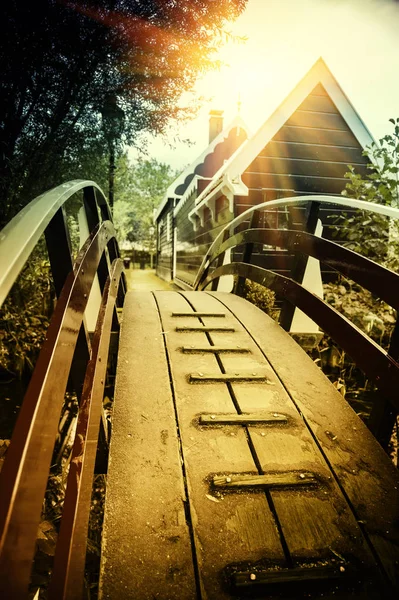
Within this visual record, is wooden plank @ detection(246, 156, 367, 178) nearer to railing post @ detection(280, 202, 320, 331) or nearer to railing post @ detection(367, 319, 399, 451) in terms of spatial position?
railing post @ detection(280, 202, 320, 331)

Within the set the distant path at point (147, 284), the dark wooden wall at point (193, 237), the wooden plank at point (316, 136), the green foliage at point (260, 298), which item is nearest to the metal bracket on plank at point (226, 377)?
the green foliage at point (260, 298)

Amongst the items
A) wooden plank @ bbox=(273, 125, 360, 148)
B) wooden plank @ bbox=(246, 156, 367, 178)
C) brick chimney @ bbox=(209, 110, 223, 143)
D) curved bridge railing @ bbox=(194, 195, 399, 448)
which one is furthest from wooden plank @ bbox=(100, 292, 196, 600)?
brick chimney @ bbox=(209, 110, 223, 143)

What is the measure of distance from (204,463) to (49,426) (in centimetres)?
82

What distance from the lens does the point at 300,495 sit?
4.73ft

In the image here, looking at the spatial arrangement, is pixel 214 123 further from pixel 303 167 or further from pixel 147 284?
pixel 303 167

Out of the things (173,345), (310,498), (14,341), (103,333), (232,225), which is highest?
(232,225)

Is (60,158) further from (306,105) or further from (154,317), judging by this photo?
(306,105)

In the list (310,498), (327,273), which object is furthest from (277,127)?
(310,498)

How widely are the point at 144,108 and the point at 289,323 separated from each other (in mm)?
6319

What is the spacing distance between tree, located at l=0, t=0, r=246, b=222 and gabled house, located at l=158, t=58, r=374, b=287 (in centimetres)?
191

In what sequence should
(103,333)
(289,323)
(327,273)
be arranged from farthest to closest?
1. (327,273)
2. (289,323)
3. (103,333)

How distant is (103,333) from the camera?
5.97ft

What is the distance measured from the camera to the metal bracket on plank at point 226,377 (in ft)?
6.61

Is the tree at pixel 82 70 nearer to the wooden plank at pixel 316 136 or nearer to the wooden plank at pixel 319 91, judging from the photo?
the wooden plank at pixel 316 136
